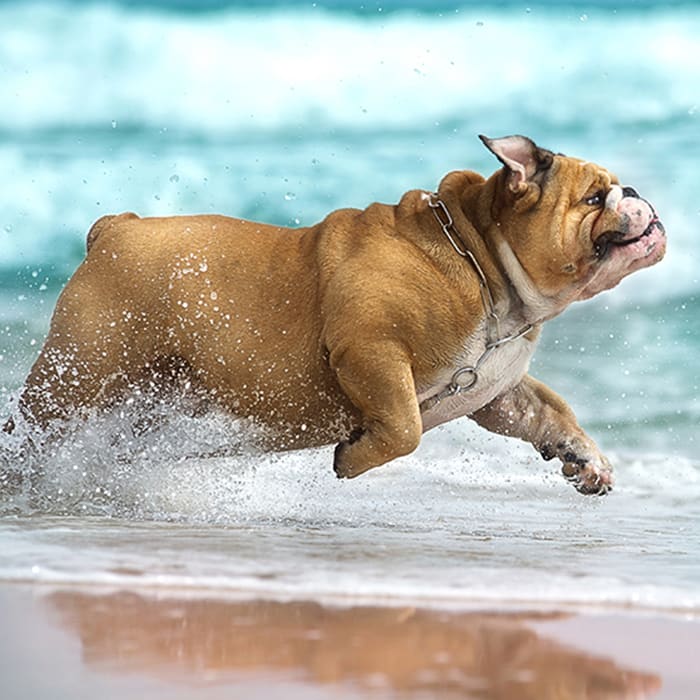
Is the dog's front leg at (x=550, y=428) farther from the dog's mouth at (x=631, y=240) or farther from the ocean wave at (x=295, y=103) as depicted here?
the ocean wave at (x=295, y=103)

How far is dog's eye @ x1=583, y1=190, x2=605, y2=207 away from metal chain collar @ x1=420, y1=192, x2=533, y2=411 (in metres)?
0.38

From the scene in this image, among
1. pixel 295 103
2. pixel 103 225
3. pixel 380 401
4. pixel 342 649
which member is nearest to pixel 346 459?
pixel 380 401

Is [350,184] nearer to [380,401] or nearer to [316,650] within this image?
[380,401]

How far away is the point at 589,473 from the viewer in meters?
4.60

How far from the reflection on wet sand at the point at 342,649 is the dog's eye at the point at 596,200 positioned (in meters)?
1.81

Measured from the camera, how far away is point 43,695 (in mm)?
2061

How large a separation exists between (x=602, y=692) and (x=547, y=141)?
10435 millimetres

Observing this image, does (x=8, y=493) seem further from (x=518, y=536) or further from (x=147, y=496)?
(x=518, y=536)

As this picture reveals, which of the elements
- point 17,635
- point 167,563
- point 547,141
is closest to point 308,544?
point 167,563

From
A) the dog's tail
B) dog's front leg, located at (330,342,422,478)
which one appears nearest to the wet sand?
dog's front leg, located at (330,342,422,478)

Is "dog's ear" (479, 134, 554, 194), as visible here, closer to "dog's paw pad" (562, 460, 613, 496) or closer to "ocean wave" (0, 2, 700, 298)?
"dog's paw pad" (562, 460, 613, 496)

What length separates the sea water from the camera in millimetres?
4395

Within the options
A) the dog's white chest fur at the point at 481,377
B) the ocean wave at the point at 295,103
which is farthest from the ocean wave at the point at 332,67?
the dog's white chest fur at the point at 481,377

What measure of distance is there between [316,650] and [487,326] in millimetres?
2065
